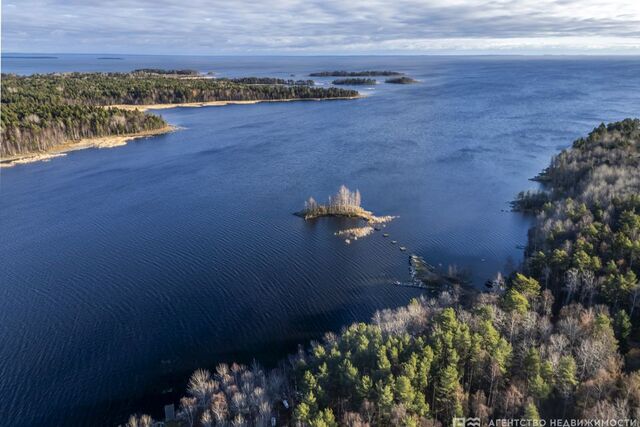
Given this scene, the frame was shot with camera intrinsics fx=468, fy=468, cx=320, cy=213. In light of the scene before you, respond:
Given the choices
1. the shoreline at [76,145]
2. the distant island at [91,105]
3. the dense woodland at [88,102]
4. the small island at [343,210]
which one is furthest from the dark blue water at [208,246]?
the dense woodland at [88,102]

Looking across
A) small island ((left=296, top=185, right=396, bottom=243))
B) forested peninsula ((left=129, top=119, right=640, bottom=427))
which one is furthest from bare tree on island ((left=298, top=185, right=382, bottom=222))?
forested peninsula ((left=129, top=119, right=640, bottom=427))

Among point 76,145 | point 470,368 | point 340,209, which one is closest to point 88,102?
point 76,145

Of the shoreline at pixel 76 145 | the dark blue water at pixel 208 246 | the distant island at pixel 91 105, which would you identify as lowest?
the dark blue water at pixel 208 246

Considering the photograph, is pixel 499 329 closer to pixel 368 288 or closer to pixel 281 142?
pixel 368 288

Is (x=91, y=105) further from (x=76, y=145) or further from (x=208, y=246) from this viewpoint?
(x=208, y=246)

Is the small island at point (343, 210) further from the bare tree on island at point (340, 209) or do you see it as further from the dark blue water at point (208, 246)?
the dark blue water at point (208, 246)

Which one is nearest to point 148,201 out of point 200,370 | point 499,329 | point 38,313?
point 38,313
